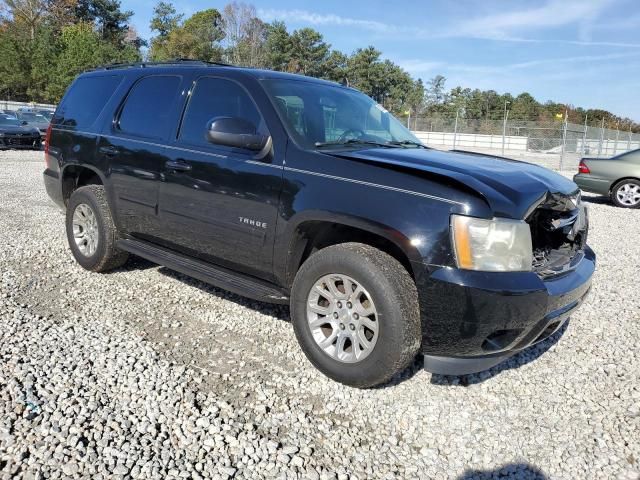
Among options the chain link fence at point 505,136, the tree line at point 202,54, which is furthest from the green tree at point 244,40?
the chain link fence at point 505,136

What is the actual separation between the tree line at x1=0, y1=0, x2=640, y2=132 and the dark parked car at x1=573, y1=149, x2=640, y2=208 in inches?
1269

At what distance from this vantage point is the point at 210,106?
13.0ft

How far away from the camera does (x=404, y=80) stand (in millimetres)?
79625

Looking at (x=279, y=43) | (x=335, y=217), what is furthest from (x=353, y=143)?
(x=279, y=43)

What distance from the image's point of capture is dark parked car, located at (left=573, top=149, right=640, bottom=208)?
11.3 m

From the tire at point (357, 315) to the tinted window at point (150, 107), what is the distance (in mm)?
1923

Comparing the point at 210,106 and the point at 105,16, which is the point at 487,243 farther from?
the point at 105,16

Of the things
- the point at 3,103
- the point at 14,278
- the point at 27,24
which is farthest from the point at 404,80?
the point at 14,278

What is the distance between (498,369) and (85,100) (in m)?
4.50

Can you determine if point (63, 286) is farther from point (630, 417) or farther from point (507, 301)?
point (630, 417)

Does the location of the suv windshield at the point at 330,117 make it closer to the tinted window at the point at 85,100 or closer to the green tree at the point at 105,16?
the tinted window at the point at 85,100

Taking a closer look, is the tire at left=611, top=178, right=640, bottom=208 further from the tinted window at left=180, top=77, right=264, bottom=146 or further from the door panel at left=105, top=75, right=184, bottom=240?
the door panel at left=105, top=75, right=184, bottom=240

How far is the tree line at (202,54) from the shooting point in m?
45.7

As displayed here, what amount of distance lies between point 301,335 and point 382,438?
0.85m
